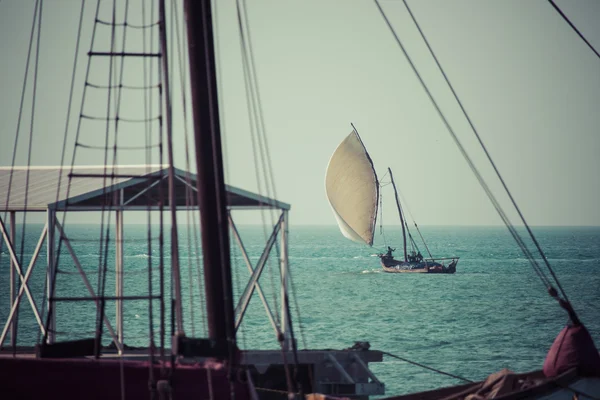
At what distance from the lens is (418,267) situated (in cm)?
10712

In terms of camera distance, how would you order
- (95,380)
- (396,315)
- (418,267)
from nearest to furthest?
(95,380)
(396,315)
(418,267)

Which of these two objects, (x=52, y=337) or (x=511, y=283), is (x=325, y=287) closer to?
(x=511, y=283)

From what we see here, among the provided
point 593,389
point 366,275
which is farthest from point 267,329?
point 366,275

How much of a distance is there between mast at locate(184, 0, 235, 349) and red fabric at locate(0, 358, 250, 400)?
123 cm

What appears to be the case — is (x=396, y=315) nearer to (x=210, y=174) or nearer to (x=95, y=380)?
(x=95, y=380)

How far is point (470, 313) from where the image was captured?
65.2 meters

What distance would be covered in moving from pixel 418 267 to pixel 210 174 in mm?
95463

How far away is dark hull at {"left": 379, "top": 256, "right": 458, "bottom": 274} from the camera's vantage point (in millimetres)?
104875

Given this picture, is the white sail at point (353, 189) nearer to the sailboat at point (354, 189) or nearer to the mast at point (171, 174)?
the sailboat at point (354, 189)

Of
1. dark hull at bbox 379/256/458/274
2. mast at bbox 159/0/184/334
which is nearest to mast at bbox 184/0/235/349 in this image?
mast at bbox 159/0/184/334

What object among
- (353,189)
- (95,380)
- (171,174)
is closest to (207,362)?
(95,380)

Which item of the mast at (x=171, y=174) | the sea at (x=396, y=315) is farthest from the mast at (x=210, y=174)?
the sea at (x=396, y=315)

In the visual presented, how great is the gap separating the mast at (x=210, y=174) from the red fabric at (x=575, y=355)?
517cm

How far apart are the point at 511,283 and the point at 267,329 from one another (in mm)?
49091
